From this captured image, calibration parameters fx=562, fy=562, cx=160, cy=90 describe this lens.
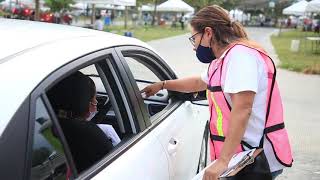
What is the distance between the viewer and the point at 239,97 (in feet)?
8.96

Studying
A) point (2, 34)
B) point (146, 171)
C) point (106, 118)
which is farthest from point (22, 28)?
point (106, 118)

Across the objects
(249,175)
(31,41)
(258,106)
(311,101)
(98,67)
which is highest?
(31,41)

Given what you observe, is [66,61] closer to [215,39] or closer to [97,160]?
[97,160]

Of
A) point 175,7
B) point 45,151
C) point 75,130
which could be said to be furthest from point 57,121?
point 175,7

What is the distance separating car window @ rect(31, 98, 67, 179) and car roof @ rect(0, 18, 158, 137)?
11cm

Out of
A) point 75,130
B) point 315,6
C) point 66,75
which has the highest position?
point 66,75

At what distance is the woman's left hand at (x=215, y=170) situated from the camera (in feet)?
8.91

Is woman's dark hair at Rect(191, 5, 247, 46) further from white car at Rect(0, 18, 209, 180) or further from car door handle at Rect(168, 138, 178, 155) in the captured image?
car door handle at Rect(168, 138, 178, 155)

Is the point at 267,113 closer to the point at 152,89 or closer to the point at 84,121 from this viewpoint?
the point at 84,121

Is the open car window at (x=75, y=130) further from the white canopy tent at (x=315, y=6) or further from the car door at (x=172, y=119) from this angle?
the white canopy tent at (x=315, y=6)

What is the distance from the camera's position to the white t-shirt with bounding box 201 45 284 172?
274cm

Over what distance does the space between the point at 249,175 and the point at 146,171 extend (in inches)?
25.1

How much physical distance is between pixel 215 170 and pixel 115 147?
497mm

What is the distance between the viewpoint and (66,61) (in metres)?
2.24
